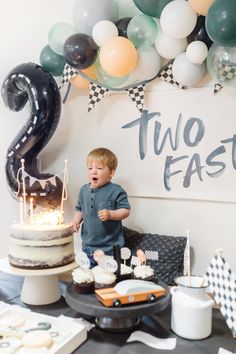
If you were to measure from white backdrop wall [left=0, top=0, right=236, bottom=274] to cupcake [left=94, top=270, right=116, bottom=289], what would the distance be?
0.63 meters

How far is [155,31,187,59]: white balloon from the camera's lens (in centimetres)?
136

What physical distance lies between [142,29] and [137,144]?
0.50m

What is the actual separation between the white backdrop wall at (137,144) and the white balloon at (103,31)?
31 centimetres

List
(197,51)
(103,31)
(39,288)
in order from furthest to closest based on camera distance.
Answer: (103,31)
(197,51)
(39,288)

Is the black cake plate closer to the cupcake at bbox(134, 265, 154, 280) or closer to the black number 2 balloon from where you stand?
the cupcake at bbox(134, 265, 154, 280)

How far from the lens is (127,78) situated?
1.52 meters

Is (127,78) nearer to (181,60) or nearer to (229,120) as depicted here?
(181,60)

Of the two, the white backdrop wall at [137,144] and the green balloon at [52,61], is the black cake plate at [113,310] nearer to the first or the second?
the white backdrop wall at [137,144]

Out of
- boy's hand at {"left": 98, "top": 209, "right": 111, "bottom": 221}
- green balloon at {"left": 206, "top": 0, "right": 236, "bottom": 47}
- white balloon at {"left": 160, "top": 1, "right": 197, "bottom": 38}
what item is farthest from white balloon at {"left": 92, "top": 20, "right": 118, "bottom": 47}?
boy's hand at {"left": 98, "top": 209, "right": 111, "bottom": 221}

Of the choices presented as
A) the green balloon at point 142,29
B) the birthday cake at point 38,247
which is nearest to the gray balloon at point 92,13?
the green balloon at point 142,29

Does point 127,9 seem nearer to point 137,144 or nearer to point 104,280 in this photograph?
point 137,144

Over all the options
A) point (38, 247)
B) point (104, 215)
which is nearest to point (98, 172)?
point (104, 215)

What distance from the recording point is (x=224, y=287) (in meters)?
0.94

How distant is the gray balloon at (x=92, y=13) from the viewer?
145 centimetres
